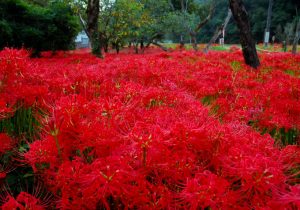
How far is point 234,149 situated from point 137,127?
16.3 inches

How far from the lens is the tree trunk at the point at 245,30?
6.99m

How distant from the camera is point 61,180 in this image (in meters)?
1.26

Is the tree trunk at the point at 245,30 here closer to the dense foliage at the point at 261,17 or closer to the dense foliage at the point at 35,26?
the dense foliage at the point at 35,26

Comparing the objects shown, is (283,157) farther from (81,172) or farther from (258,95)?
(258,95)

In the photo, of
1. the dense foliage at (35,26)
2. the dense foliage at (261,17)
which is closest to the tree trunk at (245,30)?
the dense foliage at (35,26)

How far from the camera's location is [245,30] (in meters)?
7.16

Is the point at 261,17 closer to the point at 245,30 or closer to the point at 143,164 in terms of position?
the point at 245,30

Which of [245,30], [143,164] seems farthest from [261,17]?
[143,164]

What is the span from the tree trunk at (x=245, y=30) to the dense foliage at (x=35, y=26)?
18.3 ft

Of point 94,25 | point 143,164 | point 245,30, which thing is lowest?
point 143,164

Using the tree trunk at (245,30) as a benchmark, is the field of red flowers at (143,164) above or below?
below

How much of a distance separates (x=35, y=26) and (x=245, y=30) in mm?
6293

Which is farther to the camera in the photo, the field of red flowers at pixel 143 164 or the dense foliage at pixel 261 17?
the dense foliage at pixel 261 17

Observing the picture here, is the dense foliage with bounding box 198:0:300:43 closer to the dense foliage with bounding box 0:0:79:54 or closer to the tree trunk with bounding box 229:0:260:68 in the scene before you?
the dense foliage with bounding box 0:0:79:54
